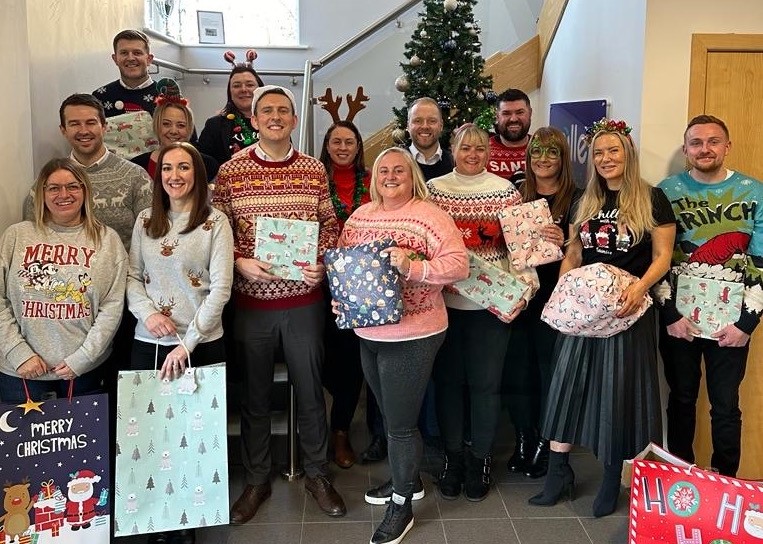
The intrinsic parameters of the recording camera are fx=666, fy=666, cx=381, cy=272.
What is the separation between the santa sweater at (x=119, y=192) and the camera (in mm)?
2719

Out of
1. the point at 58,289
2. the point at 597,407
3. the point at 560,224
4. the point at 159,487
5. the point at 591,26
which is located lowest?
the point at 159,487

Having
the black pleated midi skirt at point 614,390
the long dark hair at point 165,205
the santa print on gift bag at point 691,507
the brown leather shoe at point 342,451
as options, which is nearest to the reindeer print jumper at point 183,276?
the long dark hair at point 165,205

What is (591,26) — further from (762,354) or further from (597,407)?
(597,407)

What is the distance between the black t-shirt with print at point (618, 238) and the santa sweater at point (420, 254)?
1.96 feet

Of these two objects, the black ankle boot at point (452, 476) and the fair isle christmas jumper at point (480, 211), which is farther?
the black ankle boot at point (452, 476)

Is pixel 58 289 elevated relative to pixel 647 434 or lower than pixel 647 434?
elevated

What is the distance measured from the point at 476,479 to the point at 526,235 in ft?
3.66

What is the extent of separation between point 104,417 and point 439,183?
160cm

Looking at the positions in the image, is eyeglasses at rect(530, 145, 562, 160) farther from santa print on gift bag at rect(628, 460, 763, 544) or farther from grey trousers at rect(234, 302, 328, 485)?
santa print on gift bag at rect(628, 460, 763, 544)

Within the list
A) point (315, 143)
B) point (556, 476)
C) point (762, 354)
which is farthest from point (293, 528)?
point (315, 143)

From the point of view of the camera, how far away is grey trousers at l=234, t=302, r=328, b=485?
271 centimetres

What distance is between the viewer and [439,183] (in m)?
2.84

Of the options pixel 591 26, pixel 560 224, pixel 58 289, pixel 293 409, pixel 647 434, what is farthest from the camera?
pixel 591 26

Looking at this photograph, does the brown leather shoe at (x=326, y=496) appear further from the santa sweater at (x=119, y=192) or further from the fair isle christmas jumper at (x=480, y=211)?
the santa sweater at (x=119, y=192)
